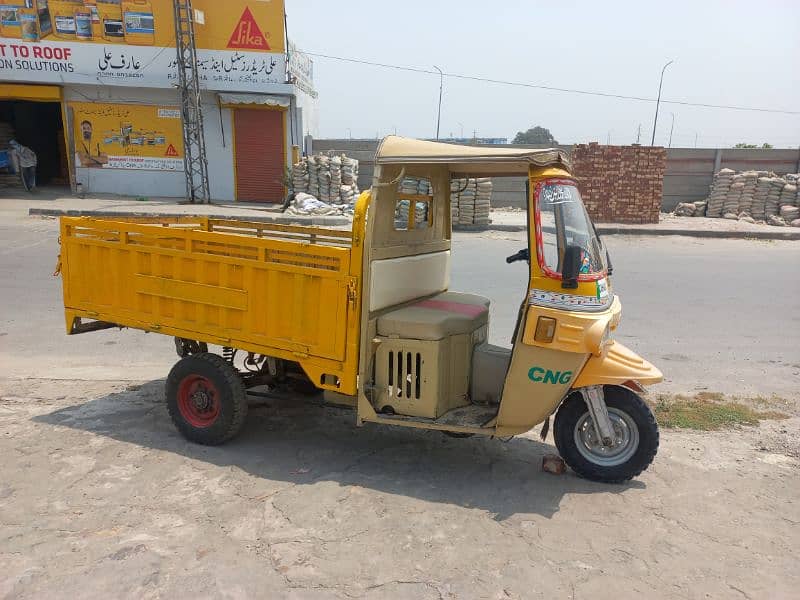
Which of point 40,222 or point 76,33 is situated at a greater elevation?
point 76,33

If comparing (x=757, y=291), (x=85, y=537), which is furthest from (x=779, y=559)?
(x=757, y=291)

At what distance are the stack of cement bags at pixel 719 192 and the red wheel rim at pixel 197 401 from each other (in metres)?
20.8

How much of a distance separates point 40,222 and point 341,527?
50.8 feet

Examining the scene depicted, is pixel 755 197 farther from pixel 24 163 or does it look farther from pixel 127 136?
pixel 24 163

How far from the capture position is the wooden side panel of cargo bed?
4.00 m

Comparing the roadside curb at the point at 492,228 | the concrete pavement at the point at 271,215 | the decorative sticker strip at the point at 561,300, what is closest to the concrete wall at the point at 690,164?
the concrete pavement at the point at 271,215

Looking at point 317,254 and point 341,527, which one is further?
point 317,254

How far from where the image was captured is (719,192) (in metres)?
20.6

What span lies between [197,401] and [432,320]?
6.57 ft

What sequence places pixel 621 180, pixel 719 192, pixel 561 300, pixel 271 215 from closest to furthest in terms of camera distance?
pixel 561 300, pixel 271 215, pixel 621 180, pixel 719 192

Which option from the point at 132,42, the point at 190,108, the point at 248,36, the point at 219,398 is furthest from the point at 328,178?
the point at 219,398

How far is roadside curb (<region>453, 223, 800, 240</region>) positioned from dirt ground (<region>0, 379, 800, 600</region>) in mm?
12178

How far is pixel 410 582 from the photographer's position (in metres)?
2.93

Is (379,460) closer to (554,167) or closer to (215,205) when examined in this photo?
(554,167)
